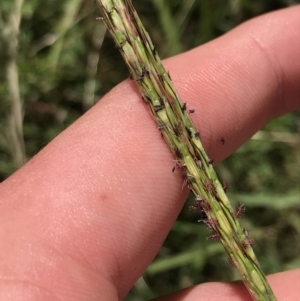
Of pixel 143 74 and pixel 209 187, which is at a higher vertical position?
pixel 143 74

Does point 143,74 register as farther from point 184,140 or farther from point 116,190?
point 116,190

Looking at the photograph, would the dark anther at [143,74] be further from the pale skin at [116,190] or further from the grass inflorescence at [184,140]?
the pale skin at [116,190]

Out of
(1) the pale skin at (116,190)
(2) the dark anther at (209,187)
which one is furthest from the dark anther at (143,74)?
(2) the dark anther at (209,187)

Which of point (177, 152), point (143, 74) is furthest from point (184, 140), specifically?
point (143, 74)

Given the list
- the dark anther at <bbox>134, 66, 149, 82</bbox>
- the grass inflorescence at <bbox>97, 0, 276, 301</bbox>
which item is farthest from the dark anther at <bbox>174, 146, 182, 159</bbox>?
the dark anther at <bbox>134, 66, 149, 82</bbox>

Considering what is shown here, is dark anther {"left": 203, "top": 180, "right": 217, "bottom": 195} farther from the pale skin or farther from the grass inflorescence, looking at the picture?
the pale skin
